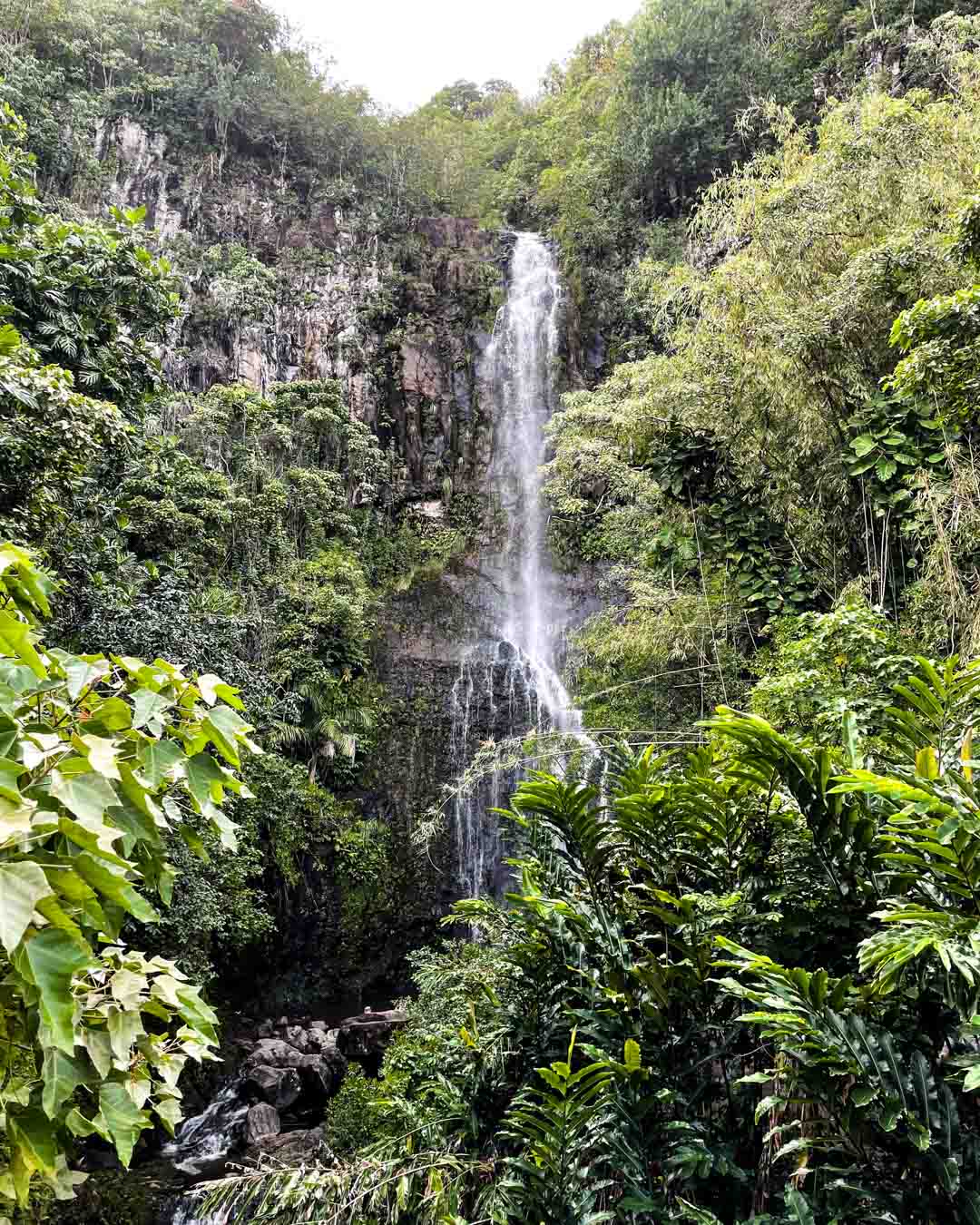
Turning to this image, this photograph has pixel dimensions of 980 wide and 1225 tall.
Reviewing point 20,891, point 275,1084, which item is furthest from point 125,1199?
point 20,891

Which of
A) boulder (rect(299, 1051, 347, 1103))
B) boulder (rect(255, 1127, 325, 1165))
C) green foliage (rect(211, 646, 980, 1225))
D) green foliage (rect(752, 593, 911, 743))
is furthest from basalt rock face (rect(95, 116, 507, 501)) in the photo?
green foliage (rect(211, 646, 980, 1225))

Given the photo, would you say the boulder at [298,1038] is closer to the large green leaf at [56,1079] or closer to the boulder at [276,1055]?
the boulder at [276,1055]

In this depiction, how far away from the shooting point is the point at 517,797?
2396mm

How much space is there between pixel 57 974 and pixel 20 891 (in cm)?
13

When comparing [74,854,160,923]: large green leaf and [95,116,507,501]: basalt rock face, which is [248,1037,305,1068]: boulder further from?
[95,116,507,501]: basalt rock face

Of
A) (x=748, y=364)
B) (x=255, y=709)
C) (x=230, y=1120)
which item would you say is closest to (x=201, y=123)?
(x=255, y=709)

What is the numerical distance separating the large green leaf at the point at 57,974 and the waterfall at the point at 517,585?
7952 mm

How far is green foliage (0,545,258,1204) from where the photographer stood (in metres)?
0.93

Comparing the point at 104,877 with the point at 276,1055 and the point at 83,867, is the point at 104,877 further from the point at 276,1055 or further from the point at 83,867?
the point at 276,1055

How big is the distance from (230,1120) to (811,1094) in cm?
675

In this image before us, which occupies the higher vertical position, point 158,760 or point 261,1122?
point 158,760

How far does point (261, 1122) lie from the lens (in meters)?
6.34

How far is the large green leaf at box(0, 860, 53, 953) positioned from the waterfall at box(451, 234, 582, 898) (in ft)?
26.3

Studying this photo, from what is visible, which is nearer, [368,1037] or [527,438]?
[368,1037]
